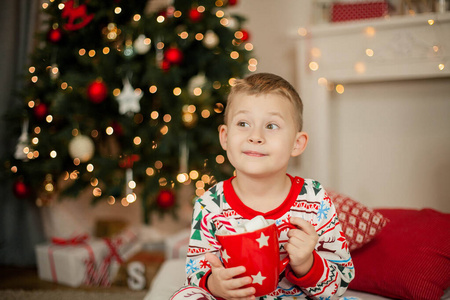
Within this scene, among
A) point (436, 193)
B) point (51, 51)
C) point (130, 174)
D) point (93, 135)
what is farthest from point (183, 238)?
point (436, 193)

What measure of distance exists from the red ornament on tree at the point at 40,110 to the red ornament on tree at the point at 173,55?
2.35ft

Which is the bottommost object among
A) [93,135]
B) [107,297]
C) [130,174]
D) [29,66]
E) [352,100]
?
[107,297]

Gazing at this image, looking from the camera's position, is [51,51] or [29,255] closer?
[51,51]

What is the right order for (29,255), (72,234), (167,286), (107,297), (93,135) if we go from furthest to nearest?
(72,234) < (29,255) < (93,135) < (107,297) < (167,286)

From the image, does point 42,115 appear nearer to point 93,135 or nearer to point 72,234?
point 93,135

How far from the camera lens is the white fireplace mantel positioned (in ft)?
6.05

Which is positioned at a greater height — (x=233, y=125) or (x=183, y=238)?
(x=233, y=125)

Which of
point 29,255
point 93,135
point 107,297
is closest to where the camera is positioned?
point 107,297

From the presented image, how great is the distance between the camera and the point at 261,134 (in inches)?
35.0

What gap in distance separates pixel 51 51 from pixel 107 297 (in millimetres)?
1302

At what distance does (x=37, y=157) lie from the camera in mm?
2055

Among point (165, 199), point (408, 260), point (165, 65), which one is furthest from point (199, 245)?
point (165, 65)

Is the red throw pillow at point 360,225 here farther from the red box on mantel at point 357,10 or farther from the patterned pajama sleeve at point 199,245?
the red box on mantel at point 357,10

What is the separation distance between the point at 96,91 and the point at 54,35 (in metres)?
0.44
